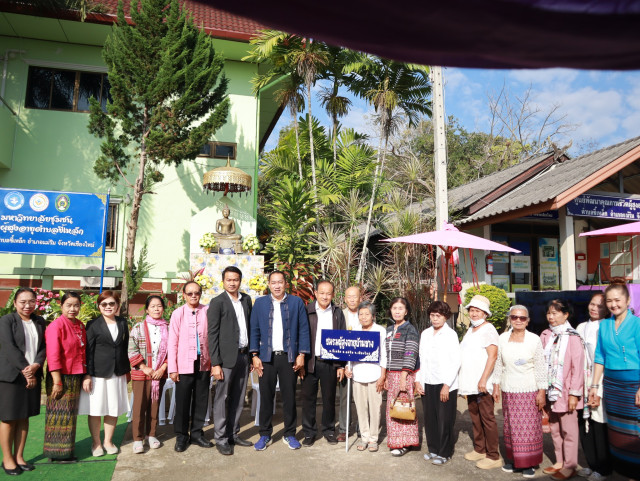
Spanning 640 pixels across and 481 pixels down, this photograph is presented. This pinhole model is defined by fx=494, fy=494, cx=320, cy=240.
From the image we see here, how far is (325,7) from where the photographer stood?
857 mm

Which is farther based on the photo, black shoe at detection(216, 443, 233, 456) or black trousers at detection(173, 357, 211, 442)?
black trousers at detection(173, 357, 211, 442)

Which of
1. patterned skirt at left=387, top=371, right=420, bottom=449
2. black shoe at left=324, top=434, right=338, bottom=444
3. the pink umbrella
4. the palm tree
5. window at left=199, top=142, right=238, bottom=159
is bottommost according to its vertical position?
black shoe at left=324, top=434, right=338, bottom=444

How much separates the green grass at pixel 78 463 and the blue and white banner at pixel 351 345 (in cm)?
244

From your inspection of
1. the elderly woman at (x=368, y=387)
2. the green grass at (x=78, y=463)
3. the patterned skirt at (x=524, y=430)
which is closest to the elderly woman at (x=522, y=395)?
the patterned skirt at (x=524, y=430)

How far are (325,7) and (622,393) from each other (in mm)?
4748

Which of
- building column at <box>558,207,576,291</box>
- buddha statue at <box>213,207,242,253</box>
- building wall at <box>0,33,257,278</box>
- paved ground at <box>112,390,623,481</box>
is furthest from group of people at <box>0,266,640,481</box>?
building wall at <box>0,33,257,278</box>

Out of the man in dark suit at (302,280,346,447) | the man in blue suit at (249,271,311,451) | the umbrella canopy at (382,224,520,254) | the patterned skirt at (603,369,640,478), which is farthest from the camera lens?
the umbrella canopy at (382,224,520,254)

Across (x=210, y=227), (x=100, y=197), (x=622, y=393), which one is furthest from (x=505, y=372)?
(x=210, y=227)

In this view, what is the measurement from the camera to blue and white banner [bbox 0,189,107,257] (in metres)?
8.09

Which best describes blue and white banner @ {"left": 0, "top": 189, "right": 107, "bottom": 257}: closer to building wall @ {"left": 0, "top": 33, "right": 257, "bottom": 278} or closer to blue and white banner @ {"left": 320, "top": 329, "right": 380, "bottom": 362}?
building wall @ {"left": 0, "top": 33, "right": 257, "bottom": 278}

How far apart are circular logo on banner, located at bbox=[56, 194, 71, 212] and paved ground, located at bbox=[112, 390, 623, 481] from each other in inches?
173

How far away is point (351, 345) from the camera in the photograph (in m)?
5.41

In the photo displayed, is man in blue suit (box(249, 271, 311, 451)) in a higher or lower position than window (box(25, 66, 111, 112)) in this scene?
lower

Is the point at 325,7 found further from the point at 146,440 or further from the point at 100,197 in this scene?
the point at 100,197
